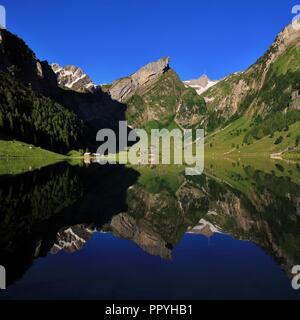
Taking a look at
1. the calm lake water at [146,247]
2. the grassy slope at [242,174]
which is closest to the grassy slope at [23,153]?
the grassy slope at [242,174]

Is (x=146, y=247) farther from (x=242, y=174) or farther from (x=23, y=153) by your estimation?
(x=23, y=153)

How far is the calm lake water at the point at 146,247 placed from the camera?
60.6 feet

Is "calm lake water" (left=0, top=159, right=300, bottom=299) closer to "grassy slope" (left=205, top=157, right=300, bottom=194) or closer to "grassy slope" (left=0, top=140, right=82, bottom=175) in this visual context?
"grassy slope" (left=205, top=157, right=300, bottom=194)

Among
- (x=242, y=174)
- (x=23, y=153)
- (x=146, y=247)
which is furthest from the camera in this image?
(x=23, y=153)

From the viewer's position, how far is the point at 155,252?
26.0 meters

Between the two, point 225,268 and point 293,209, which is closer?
point 225,268

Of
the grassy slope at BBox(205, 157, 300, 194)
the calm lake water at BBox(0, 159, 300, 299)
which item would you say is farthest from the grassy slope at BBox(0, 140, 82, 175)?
the calm lake water at BBox(0, 159, 300, 299)

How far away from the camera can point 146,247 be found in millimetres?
27859

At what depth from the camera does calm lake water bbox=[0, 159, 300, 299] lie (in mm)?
18469

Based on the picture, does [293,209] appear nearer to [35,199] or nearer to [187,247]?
[187,247]

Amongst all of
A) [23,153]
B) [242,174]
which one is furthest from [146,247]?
[23,153]

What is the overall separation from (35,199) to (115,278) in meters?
27.4

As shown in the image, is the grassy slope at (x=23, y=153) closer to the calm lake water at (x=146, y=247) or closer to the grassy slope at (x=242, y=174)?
the grassy slope at (x=242, y=174)

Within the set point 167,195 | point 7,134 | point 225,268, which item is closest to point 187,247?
point 225,268
